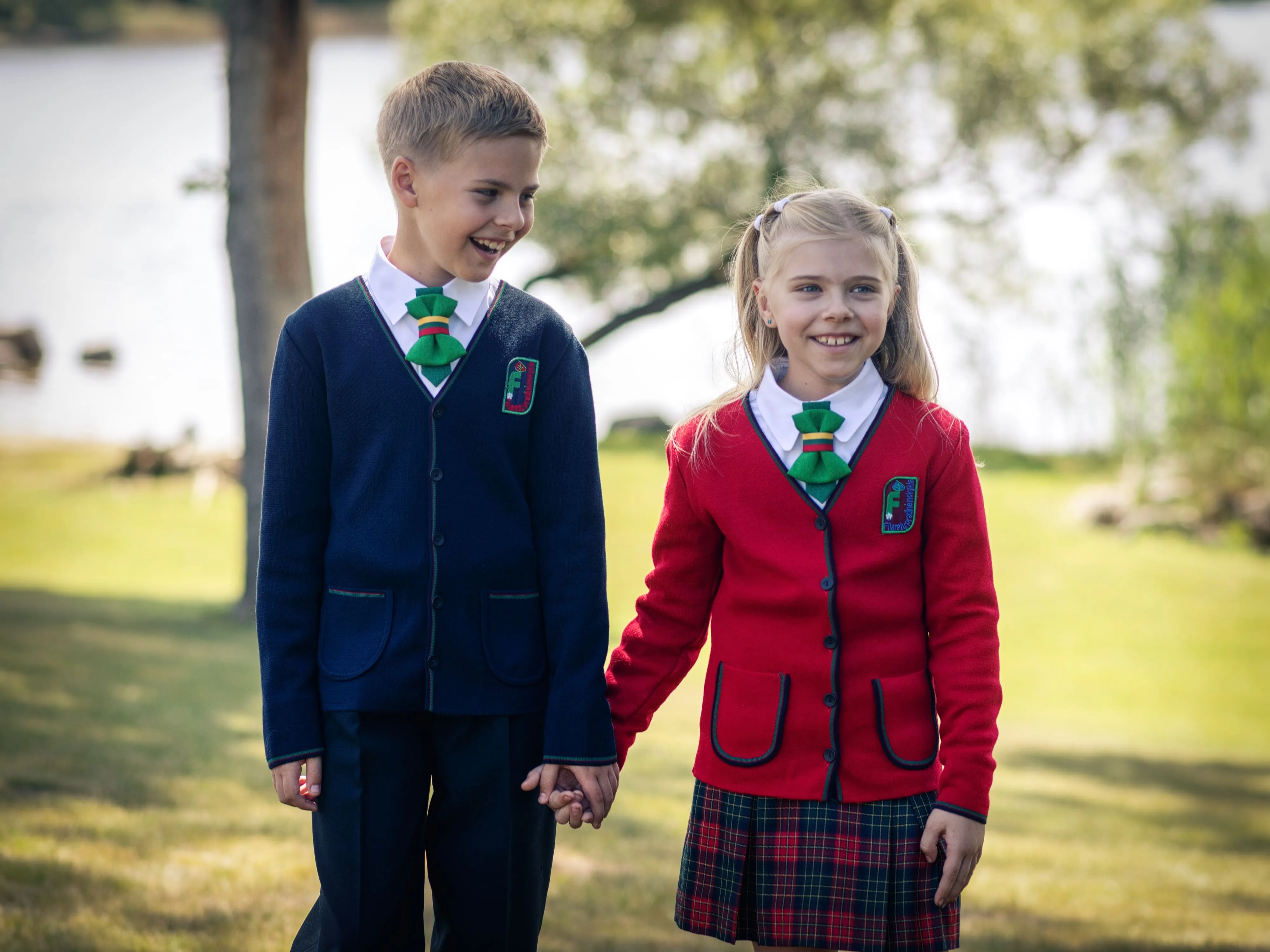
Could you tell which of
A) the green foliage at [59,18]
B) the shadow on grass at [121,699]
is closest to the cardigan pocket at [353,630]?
the shadow on grass at [121,699]

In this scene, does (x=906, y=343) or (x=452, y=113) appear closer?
(x=452, y=113)

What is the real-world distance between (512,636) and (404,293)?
0.48m

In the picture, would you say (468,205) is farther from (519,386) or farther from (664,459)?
(664,459)

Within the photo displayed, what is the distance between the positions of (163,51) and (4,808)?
43.6ft

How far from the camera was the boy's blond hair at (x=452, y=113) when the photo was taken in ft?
5.01

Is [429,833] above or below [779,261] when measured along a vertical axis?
below

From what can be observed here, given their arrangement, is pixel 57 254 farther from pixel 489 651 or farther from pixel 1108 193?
pixel 489 651

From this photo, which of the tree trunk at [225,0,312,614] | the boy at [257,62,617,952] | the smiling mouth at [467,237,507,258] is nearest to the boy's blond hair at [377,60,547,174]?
the boy at [257,62,617,952]

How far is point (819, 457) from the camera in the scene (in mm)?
1599

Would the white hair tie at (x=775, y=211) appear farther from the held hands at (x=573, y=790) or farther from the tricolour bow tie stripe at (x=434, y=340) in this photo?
the held hands at (x=573, y=790)

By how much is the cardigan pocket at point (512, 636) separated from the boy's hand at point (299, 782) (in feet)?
0.85

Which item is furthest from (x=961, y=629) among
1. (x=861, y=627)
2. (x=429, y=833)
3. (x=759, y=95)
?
(x=759, y=95)

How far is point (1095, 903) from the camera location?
10.2 ft

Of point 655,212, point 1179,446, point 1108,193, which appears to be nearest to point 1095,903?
point 655,212
